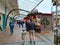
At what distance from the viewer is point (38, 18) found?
2161cm

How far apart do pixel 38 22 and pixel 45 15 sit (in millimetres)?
1260

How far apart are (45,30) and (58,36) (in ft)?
34.5

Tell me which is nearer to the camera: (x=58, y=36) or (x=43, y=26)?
(x=58, y=36)

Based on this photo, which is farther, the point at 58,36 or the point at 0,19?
the point at 0,19

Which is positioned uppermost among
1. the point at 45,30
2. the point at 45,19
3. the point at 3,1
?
the point at 3,1

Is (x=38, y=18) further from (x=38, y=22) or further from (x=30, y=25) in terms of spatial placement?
(x=30, y=25)

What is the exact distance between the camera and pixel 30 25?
471 inches

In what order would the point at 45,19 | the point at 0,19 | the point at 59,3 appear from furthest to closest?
the point at 0,19
the point at 45,19
the point at 59,3

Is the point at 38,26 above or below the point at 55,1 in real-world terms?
below

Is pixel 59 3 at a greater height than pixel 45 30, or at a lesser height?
greater

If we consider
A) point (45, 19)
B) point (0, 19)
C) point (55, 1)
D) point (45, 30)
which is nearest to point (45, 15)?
point (45, 19)

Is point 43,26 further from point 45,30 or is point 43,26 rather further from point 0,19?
point 0,19

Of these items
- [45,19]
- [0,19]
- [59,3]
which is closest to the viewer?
[59,3]

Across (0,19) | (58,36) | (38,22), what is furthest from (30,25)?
(0,19)
